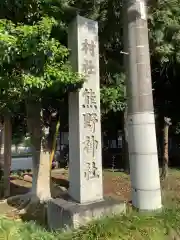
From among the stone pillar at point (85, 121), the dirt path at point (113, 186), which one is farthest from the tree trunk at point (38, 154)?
the stone pillar at point (85, 121)

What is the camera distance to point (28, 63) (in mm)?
6188

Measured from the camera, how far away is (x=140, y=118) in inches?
212

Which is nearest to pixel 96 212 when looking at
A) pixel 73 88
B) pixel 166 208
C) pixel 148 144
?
pixel 166 208

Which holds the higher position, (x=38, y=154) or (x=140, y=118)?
(x=140, y=118)

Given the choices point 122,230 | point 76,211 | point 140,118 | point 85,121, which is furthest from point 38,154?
point 122,230

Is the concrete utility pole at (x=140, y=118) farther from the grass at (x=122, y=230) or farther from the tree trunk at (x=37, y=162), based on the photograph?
the tree trunk at (x=37, y=162)

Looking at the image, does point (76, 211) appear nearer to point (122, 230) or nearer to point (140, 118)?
point (122, 230)

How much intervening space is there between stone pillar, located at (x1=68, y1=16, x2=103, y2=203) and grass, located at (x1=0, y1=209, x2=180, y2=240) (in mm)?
1629

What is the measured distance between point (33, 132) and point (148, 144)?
524 cm

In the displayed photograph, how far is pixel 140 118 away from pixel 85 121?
1665 mm

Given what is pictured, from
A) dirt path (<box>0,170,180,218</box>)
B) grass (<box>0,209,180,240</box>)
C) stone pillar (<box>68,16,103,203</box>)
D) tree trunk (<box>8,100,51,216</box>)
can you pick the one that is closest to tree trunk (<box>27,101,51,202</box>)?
tree trunk (<box>8,100,51,216</box>)

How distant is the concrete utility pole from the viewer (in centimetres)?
536

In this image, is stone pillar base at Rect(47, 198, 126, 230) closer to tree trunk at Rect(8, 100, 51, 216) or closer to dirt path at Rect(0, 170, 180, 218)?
tree trunk at Rect(8, 100, 51, 216)

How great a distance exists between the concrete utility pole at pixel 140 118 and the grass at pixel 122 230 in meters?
0.32
